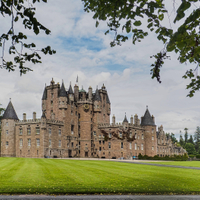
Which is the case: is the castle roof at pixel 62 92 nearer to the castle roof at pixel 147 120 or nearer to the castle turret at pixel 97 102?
the castle turret at pixel 97 102

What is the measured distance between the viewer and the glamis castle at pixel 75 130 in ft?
230

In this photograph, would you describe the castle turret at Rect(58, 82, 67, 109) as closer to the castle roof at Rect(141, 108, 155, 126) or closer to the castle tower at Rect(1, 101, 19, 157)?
the castle tower at Rect(1, 101, 19, 157)

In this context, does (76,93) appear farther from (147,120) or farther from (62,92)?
(147,120)

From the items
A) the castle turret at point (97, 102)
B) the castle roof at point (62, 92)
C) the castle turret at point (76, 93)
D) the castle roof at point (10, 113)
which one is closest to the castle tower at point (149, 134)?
the castle turret at point (97, 102)

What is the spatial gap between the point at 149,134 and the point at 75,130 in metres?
23.5

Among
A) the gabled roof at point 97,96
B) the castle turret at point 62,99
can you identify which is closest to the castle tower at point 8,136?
the castle turret at point 62,99

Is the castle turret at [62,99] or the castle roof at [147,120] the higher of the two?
the castle turret at [62,99]

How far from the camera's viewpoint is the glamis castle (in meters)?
70.1

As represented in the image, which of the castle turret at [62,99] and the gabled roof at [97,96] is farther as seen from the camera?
the gabled roof at [97,96]

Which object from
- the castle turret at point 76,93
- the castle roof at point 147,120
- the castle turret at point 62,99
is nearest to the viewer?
the castle turret at point 62,99

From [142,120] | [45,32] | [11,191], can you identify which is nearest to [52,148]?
[142,120]

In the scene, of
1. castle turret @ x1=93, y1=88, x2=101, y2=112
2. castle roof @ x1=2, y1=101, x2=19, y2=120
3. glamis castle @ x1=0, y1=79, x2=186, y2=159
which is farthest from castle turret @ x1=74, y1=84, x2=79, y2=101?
castle roof @ x1=2, y1=101, x2=19, y2=120

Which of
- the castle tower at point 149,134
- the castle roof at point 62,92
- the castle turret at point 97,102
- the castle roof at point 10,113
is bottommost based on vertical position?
the castle tower at point 149,134

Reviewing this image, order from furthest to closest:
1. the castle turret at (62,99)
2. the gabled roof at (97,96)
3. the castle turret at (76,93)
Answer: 1. the gabled roof at (97,96)
2. the castle turret at (76,93)
3. the castle turret at (62,99)
